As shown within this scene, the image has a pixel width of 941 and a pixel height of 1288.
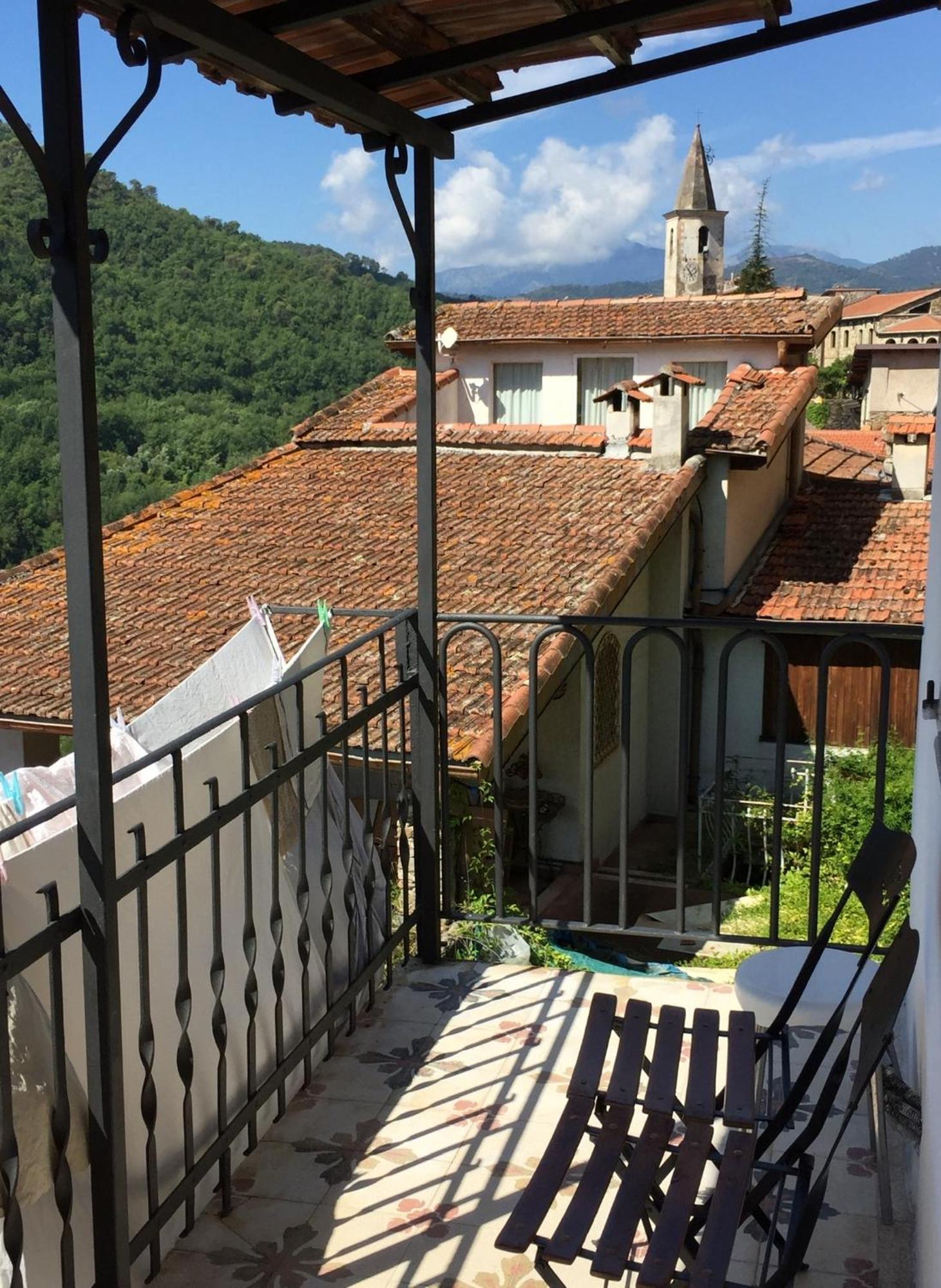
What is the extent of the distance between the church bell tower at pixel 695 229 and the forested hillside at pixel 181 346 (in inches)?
887

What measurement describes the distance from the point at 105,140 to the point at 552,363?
777 inches

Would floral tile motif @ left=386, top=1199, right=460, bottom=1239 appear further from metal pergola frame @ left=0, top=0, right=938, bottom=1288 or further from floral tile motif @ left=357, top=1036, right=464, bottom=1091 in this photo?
metal pergola frame @ left=0, top=0, right=938, bottom=1288

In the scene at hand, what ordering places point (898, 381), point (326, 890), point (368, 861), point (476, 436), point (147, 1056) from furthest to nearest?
point (898, 381), point (476, 436), point (368, 861), point (326, 890), point (147, 1056)

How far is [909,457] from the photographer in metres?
18.8

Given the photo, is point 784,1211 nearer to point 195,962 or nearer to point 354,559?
point 195,962

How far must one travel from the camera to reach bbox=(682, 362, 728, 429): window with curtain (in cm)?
1989

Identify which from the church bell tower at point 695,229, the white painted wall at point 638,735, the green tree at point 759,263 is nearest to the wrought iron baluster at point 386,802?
the white painted wall at point 638,735

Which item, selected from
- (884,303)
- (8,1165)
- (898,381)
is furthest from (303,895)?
(884,303)

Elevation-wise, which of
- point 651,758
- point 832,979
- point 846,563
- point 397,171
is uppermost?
point 397,171

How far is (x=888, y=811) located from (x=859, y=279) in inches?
4508

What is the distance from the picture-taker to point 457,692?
9953 millimetres

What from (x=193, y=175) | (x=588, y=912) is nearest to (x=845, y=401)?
(x=193, y=175)

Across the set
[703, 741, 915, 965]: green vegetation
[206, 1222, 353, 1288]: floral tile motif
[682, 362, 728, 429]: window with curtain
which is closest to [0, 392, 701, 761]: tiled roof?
[703, 741, 915, 965]: green vegetation

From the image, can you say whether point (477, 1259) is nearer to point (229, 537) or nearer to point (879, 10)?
point (879, 10)
